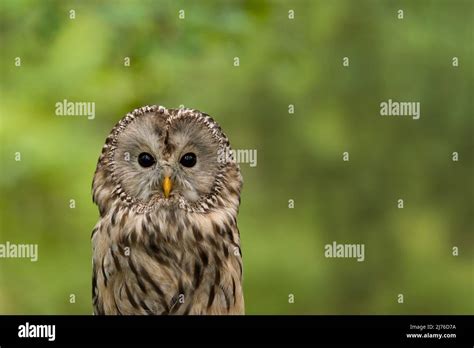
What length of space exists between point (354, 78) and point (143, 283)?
249 centimetres

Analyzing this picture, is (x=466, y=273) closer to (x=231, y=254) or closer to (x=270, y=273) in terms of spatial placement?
(x=270, y=273)

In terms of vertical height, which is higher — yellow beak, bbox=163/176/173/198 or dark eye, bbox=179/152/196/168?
dark eye, bbox=179/152/196/168

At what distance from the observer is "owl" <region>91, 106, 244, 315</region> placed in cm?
507

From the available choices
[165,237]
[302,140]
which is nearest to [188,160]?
[165,237]

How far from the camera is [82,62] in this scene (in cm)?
639

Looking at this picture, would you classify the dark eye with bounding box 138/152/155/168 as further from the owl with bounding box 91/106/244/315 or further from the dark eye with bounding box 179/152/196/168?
the dark eye with bounding box 179/152/196/168

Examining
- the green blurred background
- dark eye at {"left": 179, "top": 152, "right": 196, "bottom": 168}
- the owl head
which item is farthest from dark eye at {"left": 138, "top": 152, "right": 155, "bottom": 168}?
the green blurred background

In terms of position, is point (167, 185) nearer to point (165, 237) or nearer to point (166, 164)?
point (166, 164)

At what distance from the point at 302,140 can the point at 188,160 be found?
2335 millimetres

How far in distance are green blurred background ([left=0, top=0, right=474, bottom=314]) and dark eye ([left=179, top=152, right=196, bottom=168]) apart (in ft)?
4.34

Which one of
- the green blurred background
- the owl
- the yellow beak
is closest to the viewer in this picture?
the yellow beak

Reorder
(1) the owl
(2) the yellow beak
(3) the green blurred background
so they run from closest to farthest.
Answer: (2) the yellow beak, (1) the owl, (3) the green blurred background

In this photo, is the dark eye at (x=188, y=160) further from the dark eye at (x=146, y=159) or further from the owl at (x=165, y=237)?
the dark eye at (x=146, y=159)

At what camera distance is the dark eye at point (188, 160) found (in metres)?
5.01
